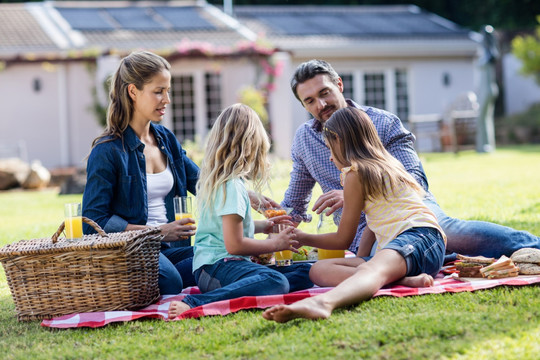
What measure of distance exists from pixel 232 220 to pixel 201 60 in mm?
13275

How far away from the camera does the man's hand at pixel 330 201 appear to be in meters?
3.96

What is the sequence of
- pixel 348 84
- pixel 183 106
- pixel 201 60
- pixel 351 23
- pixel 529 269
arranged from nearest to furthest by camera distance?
pixel 529 269 → pixel 201 60 → pixel 183 106 → pixel 348 84 → pixel 351 23

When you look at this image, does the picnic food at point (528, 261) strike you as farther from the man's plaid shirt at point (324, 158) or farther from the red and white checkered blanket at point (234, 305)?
the man's plaid shirt at point (324, 158)

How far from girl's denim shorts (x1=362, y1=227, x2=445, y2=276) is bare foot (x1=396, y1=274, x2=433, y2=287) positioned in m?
0.04

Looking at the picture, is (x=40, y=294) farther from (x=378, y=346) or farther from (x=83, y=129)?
(x=83, y=129)

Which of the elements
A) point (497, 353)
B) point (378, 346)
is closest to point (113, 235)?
point (378, 346)

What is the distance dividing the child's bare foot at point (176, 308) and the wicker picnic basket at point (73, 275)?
27cm

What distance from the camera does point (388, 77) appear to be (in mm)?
19016

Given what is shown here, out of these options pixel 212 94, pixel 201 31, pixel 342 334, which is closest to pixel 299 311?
pixel 342 334

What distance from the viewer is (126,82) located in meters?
4.11

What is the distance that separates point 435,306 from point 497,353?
0.70m

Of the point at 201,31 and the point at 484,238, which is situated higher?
the point at 201,31

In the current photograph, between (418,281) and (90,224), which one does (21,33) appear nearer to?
(90,224)

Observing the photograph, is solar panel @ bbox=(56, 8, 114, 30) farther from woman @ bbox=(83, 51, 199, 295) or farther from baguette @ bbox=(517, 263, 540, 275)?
baguette @ bbox=(517, 263, 540, 275)
